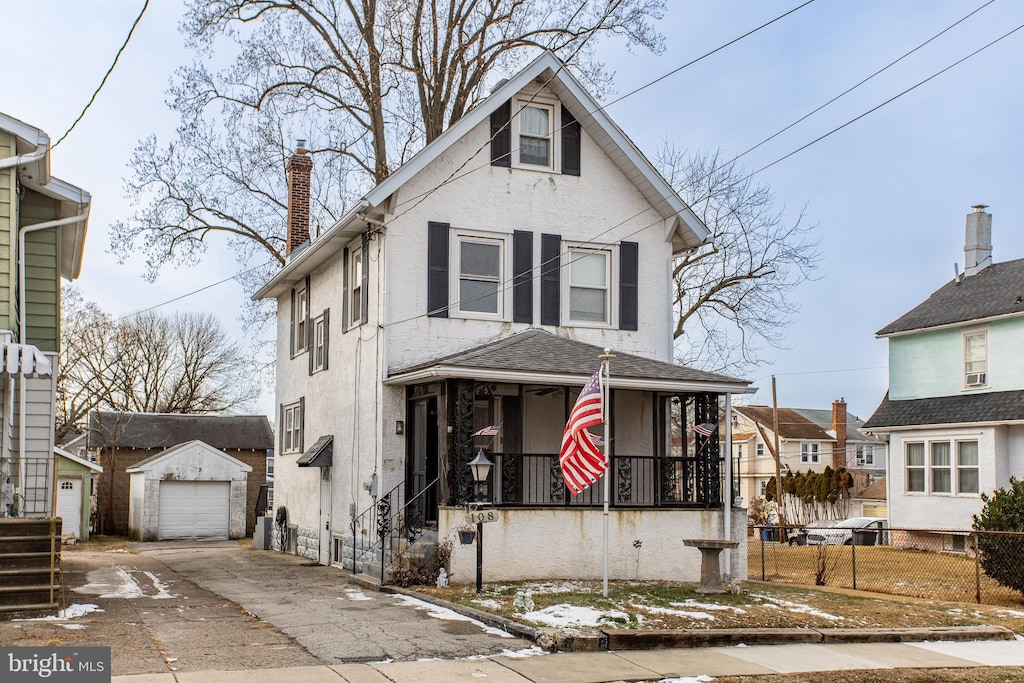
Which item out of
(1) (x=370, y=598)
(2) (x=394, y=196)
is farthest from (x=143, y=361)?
(1) (x=370, y=598)

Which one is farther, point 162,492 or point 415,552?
point 162,492

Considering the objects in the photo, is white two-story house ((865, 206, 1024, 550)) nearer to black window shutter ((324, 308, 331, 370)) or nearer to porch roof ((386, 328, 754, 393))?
porch roof ((386, 328, 754, 393))

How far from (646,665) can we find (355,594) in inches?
239

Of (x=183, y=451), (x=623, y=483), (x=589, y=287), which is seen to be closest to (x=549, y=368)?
(x=623, y=483)

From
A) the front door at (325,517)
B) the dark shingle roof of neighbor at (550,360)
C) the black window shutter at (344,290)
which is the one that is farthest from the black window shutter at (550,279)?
the front door at (325,517)

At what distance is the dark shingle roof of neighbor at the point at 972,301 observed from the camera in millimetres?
26609

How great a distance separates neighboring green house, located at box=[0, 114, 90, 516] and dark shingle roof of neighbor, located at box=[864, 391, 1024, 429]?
21.8 metres

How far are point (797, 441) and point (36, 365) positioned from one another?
49542 mm

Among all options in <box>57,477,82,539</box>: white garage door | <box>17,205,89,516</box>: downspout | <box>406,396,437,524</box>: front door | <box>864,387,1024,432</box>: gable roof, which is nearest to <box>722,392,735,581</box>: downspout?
<box>406,396,437,524</box>: front door

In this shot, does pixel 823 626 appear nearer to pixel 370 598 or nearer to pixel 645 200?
pixel 370 598

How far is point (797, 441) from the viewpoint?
5650 cm

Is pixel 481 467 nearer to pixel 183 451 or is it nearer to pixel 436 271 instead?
pixel 436 271

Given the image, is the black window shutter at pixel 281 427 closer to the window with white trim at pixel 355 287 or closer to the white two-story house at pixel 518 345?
the white two-story house at pixel 518 345

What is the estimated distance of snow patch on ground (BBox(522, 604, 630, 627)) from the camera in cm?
1138
